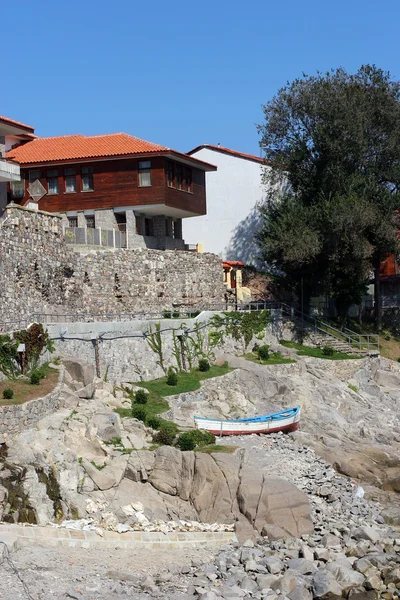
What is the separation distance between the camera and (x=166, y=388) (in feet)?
169

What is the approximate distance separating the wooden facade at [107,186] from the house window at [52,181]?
67 millimetres

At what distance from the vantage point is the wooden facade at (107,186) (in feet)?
210

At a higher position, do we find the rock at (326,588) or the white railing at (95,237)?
the white railing at (95,237)

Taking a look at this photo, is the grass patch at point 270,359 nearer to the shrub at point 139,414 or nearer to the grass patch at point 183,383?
the grass patch at point 183,383

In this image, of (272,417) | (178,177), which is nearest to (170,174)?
(178,177)

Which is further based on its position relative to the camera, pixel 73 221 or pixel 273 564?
pixel 73 221

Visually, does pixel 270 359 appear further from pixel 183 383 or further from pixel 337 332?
pixel 337 332

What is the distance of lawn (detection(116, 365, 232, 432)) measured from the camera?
4662 cm

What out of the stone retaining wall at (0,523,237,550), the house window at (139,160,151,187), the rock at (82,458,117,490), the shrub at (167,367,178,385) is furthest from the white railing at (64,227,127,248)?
the stone retaining wall at (0,523,237,550)

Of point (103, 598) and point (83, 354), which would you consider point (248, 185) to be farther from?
point (103, 598)

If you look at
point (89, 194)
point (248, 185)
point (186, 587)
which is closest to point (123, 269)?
point (89, 194)

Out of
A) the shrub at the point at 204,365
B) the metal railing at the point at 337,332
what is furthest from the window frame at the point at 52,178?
the metal railing at the point at 337,332

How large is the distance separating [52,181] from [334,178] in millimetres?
19529

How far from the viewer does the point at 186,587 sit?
31.8 metres
